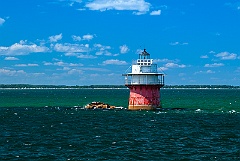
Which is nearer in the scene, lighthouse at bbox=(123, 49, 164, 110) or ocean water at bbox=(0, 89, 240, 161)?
ocean water at bbox=(0, 89, 240, 161)

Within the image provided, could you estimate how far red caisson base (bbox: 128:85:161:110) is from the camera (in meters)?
64.7

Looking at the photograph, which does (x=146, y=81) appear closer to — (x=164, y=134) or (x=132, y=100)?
(x=132, y=100)

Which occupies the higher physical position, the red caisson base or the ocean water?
the red caisson base

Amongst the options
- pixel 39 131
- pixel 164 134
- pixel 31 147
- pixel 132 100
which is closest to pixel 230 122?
pixel 164 134

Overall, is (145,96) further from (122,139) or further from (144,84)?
(122,139)

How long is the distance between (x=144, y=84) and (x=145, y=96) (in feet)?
6.10

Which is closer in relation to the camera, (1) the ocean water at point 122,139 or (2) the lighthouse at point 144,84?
(1) the ocean water at point 122,139

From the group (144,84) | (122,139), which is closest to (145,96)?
(144,84)

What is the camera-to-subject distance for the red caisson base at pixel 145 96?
6469cm

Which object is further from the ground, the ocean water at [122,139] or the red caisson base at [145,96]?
the red caisson base at [145,96]

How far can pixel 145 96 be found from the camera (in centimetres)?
6500

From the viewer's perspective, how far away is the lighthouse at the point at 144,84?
64.7 meters

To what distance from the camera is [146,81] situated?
6481 cm

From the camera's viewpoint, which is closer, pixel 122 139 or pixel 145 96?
pixel 122 139
